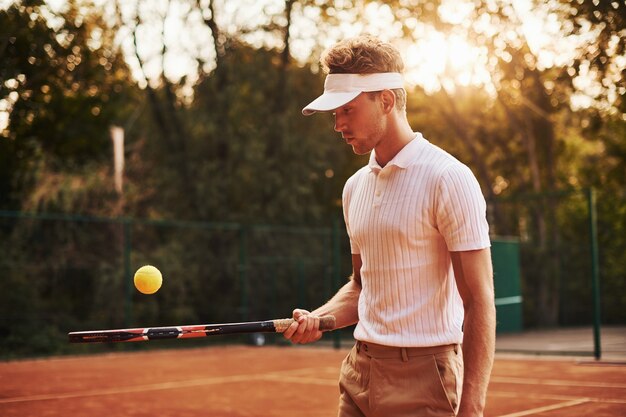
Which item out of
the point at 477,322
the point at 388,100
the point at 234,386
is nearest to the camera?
the point at 477,322

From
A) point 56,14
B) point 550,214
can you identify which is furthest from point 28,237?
point 550,214

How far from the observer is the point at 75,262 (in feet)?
54.0

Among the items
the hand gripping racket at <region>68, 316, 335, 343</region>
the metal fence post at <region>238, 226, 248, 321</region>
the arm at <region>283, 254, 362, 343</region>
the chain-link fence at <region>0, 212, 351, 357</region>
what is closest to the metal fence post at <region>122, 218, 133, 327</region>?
the chain-link fence at <region>0, 212, 351, 357</region>

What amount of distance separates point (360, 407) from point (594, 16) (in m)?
9.20

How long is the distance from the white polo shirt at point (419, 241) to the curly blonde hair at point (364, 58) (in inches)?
10.1

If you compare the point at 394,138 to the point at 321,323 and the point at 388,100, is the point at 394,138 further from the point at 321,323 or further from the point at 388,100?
the point at 321,323

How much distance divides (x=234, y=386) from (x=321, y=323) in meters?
8.58

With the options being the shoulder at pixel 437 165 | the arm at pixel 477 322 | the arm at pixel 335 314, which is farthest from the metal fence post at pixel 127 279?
the arm at pixel 477 322

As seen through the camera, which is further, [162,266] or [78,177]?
[78,177]

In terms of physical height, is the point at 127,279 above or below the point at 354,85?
below

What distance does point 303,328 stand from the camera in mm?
3035

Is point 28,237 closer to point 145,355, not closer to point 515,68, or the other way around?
point 145,355

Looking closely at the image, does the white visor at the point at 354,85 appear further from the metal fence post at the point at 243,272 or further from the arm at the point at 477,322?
the metal fence post at the point at 243,272

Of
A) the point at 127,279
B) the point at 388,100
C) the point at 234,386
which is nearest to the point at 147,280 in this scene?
the point at 388,100
